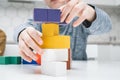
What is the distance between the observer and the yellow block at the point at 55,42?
1.63ft

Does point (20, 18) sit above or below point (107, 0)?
below

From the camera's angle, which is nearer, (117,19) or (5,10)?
(5,10)

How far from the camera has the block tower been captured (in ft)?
1.58

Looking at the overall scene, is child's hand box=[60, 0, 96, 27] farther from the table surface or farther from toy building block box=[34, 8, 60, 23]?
the table surface

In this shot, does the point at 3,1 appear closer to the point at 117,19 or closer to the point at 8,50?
the point at 8,50

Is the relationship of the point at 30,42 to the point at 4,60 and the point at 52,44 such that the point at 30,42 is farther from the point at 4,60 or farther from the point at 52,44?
the point at 4,60

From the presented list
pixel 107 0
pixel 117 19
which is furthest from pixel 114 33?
pixel 107 0

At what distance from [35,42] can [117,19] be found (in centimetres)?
213

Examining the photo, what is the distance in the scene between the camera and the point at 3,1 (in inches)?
82.8

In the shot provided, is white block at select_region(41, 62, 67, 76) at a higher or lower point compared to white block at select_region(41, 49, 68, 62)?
lower

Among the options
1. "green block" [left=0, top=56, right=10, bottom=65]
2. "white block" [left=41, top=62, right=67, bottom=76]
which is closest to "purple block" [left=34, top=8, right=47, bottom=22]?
"white block" [left=41, top=62, right=67, bottom=76]

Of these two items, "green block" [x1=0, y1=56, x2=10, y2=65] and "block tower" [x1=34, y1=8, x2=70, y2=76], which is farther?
"green block" [x1=0, y1=56, x2=10, y2=65]

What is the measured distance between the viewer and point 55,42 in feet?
1.62

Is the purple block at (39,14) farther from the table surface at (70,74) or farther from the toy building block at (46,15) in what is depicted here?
the table surface at (70,74)
